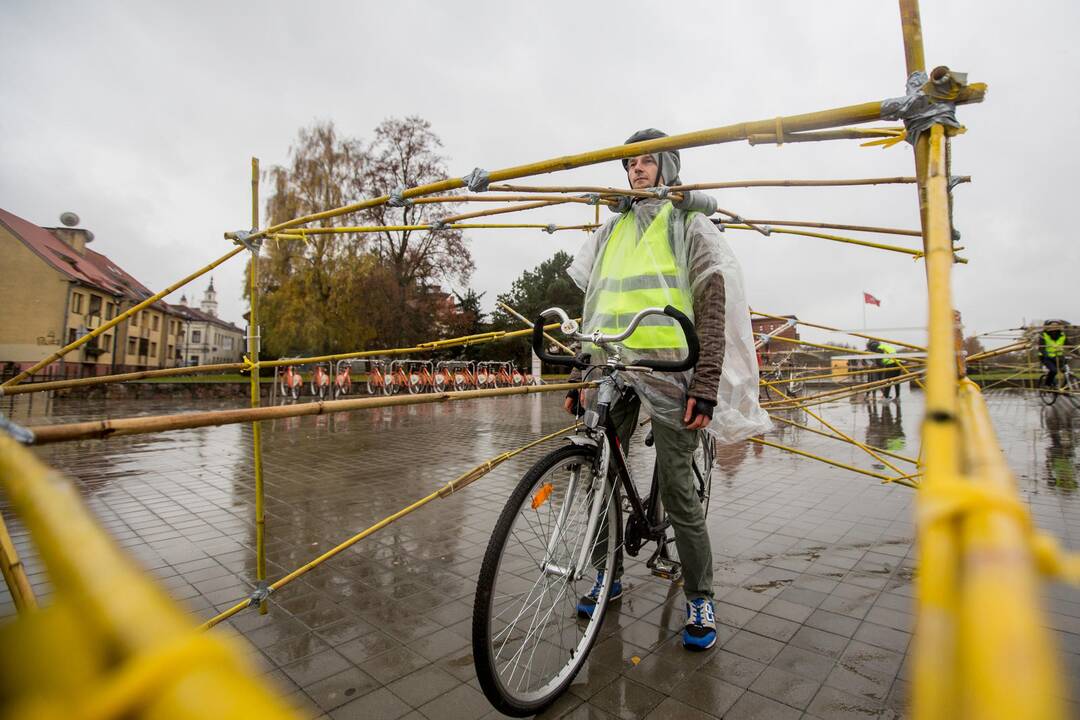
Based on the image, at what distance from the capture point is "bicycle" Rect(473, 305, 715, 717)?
2104 millimetres

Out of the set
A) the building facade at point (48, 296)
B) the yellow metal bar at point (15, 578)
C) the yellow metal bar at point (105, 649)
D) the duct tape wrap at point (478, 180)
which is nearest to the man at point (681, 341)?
the duct tape wrap at point (478, 180)

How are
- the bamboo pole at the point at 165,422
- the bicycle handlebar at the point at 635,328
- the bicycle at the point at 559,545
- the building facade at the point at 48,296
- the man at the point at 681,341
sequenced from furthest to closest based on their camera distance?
the building facade at the point at 48,296
the man at the point at 681,341
the bicycle handlebar at the point at 635,328
the bicycle at the point at 559,545
the bamboo pole at the point at 165,422

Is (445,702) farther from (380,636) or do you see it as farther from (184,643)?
(184,643)

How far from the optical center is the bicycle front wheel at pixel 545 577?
6.56ft

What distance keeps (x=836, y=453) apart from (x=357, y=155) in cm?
2407

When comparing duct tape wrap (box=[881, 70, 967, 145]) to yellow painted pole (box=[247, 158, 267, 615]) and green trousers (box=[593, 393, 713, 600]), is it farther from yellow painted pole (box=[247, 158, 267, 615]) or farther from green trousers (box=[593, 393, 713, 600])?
yellow painted pole (box=[247, 158, 267, 615])

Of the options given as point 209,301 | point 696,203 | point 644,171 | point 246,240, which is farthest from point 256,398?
point 209,301

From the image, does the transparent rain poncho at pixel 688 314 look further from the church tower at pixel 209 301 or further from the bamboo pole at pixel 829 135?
the church tower at pixel 209 301

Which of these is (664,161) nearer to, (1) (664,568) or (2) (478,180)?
(2) (478,180)

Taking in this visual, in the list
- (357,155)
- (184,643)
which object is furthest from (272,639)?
(357,155)

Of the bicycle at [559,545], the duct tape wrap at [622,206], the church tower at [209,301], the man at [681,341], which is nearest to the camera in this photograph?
the bicycle at [559,545]

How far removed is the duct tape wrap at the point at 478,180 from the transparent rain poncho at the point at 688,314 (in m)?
0.86

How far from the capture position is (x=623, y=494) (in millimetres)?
2764

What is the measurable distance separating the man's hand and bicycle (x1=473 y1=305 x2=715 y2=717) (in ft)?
0.78
